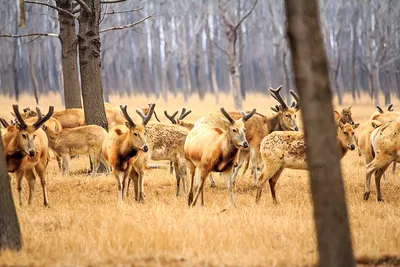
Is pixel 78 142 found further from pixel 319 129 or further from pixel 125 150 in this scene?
pixel 319 129

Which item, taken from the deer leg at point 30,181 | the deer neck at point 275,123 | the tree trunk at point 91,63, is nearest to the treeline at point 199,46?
the deer neck at point 275,123

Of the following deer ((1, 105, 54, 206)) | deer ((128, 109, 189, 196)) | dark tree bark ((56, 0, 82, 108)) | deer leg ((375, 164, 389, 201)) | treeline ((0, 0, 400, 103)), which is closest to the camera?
deer ((1, 105, 54, 206))

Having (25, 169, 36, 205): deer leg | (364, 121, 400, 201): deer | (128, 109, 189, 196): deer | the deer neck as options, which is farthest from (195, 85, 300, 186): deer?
(25, 169, 36, 205): deer leg

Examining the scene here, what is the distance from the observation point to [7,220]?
796cm

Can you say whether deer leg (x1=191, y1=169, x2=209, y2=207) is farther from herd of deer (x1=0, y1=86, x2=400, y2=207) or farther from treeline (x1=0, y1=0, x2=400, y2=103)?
treeline (x1=0, y1=0, x2=400, y2=103)

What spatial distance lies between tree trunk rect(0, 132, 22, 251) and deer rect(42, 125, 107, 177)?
784 centimetres

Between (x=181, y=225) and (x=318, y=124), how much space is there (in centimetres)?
353

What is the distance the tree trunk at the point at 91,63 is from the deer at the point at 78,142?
1.63 feet

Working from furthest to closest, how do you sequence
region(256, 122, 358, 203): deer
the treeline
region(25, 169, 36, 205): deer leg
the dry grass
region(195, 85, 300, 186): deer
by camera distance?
the treeline → region(195, 85, 300, 186): deer → region(256, 122, 358, 203): deer → region(25, 169, 36, 205): deer leg → the dry grass

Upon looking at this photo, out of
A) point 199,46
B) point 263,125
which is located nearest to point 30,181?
point 263,125

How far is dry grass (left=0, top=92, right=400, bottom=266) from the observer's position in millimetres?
7449

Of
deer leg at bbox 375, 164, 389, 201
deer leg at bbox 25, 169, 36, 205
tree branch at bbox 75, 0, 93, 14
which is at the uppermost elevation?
tree branch at bbox 75, 0, 93, 14

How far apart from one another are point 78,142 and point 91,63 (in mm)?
1749

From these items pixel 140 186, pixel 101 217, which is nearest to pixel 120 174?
pixel 140 186
